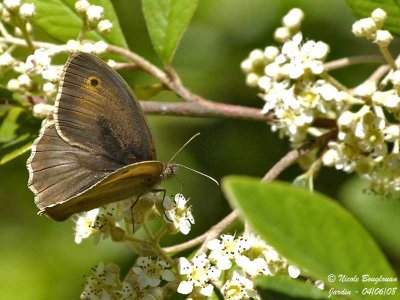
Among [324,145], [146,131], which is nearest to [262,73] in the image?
[324,145]

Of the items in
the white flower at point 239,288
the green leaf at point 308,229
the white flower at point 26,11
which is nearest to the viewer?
the green leaf at point 308,229

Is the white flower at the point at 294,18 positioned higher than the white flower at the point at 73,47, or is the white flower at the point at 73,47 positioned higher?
the white flower at the point at 294,18

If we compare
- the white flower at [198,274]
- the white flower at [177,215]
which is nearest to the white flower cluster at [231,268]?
the white flower at [198,274]

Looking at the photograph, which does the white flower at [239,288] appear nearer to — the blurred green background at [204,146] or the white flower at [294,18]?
the white flower at [294,18]

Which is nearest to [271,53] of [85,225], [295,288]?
[85,225]

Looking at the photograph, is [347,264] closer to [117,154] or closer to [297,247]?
[297,247]
